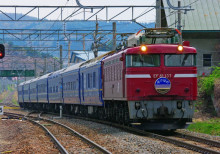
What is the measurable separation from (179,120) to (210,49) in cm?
2446

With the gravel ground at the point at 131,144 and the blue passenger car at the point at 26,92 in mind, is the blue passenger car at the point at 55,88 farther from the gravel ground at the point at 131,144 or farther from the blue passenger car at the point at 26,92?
the gravel ground at the point at 131,144

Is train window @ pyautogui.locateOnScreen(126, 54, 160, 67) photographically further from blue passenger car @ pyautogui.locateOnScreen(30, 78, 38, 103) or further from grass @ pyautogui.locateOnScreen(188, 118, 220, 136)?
blue passenger car @ pyautogui.locateOnScreen(30, 78, 38, 103)

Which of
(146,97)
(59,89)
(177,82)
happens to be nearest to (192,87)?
(177,82)

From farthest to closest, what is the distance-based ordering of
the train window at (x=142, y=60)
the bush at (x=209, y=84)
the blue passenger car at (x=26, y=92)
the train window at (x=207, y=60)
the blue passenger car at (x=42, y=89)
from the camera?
the blue passenger car at (x=26, y=92) < the blue passenger car at (x=42, y=89) < the train window at (x=207, y=60) < the bush at (x=209, y=84) < the train window at (x=142, y=60)

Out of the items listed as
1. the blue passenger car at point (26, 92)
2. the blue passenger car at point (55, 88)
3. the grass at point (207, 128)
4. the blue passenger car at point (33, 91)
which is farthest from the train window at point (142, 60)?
the blue passenger car at point (26, 92)

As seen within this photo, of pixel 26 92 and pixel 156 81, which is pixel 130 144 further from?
pixel 26 92

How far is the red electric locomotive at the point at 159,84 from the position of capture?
16.0m

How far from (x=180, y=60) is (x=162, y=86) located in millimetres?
1226

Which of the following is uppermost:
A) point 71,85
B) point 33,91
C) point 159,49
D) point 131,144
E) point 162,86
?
point 159,49

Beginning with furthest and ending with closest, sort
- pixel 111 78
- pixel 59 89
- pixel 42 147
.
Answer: pixel 59 89, pixel 111 78, pixel 42 147

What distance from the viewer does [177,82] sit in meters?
16.2

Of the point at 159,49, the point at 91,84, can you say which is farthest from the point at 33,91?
the point at 159,49

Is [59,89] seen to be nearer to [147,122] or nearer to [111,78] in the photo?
[111,78]

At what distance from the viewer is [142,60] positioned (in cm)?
1639
